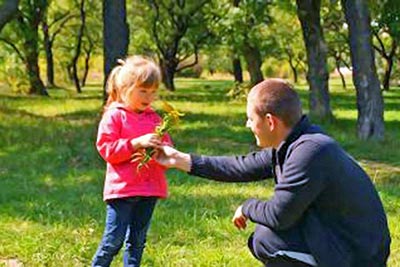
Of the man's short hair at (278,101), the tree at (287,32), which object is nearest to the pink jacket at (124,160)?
the man's short hair at (278,101)

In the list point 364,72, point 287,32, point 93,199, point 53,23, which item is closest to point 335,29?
point 287,32

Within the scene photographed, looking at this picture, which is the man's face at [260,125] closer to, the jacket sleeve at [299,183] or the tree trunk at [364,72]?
the jacket sleeve at [299,183]

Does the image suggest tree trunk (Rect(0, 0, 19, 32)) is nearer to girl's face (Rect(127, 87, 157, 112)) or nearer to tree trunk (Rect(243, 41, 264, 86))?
girl's face (Rect(127, 87, 157, 112))

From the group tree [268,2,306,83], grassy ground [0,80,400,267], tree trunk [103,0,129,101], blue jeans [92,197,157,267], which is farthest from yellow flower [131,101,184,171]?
tree [268,2,306,83]

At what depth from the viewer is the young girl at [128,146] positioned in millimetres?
4973

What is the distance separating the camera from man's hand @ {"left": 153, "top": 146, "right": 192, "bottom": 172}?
4.52 metres

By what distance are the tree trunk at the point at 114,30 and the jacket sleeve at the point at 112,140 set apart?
10253 millimetres

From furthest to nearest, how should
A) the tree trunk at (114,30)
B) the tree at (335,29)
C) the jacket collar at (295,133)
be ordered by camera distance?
the tree at (335,29)
the tree trunk at (114,30)
the jacket collar at (295,133)

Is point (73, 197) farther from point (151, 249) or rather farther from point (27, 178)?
point (151, 249)

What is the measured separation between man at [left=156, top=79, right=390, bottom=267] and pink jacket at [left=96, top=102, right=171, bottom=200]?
3.72ft

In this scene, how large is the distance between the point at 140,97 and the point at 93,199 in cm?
423

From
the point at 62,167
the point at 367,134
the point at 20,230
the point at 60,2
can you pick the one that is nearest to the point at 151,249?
the point at 20,230

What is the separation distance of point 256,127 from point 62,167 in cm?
865

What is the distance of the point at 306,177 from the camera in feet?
12.6
